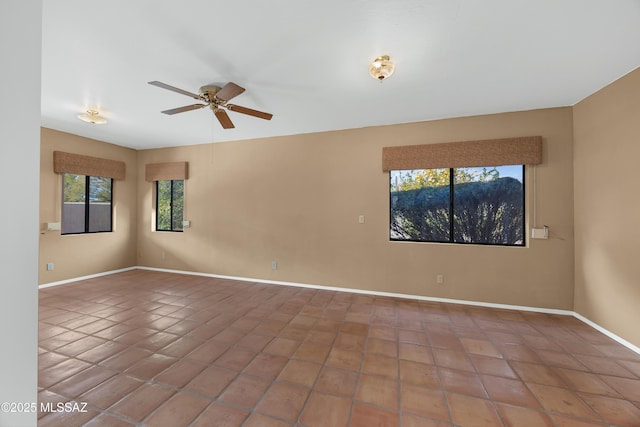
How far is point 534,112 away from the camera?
333 centimetres

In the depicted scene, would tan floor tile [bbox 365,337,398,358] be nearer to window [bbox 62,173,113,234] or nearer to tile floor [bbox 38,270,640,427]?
tile floor [bbox 38,270,640,427]

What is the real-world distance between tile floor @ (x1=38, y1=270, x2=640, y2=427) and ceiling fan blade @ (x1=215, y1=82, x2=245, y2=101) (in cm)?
253

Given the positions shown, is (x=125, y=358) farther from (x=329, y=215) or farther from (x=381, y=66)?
(x=381, y=66)

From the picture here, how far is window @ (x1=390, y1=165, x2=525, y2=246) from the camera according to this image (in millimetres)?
3521

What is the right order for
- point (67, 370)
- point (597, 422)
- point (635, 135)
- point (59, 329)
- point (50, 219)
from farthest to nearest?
point (50, 219), point (59, 329), point (635, 135), point (67, 370), point (597, 422)

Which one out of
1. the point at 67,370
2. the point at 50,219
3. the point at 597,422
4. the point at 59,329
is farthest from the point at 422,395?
the point at 50,219

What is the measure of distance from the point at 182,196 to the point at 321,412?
5030 mm

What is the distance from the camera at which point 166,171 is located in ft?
17.3

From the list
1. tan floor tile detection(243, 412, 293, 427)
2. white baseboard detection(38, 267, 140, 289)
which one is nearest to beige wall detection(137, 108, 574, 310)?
white baseboard detection(38, 267, 140, 289)

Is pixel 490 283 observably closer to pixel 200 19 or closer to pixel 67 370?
pixel 200 19

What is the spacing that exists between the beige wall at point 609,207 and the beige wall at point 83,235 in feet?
23.3

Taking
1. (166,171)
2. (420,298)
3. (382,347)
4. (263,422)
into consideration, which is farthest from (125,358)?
(166,171)

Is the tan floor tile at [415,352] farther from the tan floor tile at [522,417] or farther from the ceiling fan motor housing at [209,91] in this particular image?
the ceiling fan motor housing at [209,91]

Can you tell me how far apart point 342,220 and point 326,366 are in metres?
2.38
